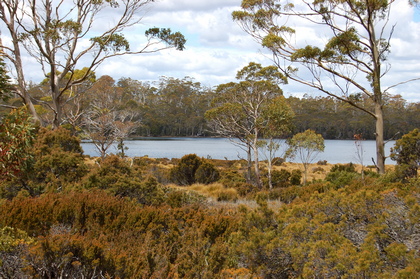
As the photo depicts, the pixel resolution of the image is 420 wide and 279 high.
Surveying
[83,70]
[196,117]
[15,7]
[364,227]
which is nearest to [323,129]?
[196,117]

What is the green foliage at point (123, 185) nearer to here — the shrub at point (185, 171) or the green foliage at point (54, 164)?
the green foliage at point (54, 164)

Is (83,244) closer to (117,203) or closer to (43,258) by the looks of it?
(43,258)

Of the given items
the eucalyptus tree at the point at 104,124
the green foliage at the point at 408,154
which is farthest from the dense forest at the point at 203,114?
the green foliage at the point at 408,154

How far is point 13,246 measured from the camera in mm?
3740

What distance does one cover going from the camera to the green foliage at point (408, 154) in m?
9.60

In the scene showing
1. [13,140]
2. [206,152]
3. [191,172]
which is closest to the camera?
[13,140]

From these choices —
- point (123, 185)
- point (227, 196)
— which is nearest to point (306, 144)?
point (227, 196)

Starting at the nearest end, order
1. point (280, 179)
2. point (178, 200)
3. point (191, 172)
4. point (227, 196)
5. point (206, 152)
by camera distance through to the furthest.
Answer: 1. point (178, 200)
2. point (227, 196)
3. point (191, 172)
4. point (280, 179)
5. point (206, 152)

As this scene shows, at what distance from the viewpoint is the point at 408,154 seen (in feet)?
32.9

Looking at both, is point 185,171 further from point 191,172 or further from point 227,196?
point 227,196

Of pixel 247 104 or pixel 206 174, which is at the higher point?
pixel 247 104

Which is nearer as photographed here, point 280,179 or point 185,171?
point 185,171

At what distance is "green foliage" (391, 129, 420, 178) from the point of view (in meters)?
9.60

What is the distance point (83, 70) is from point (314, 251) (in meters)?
27.4
